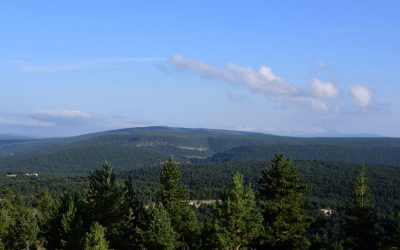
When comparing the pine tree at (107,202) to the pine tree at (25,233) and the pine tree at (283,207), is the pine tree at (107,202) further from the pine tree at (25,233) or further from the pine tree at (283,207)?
the pine tree at (283,207)

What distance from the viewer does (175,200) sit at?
2013 inches

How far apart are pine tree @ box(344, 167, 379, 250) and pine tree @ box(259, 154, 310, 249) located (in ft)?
24.2

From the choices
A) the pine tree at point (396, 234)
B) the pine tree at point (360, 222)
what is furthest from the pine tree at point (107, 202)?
the pine tree at point (396, 234)

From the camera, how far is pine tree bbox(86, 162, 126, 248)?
175 ft

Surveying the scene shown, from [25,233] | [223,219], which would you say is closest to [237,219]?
[223,219]

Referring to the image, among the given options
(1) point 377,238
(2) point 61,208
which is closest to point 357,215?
(1) point 377,238

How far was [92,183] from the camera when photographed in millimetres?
54281

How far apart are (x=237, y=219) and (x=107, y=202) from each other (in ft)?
60.8

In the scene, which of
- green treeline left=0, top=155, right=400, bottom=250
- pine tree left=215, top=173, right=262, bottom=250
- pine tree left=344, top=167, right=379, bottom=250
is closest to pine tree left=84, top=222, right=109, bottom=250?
green treeline left=0, top=155, right=400, bottom=250

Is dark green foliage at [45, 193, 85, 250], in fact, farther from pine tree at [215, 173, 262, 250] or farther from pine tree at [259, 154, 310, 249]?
pine tree at [259, 154, 310, 249]

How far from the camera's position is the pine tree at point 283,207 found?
4081 cm

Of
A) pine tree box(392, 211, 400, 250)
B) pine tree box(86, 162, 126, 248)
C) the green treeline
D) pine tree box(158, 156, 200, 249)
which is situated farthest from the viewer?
pine tree box(86, 162, 126, 248)

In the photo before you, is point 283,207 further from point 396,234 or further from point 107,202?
point 107,202

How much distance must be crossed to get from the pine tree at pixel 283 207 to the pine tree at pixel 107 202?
1797 centimetres
